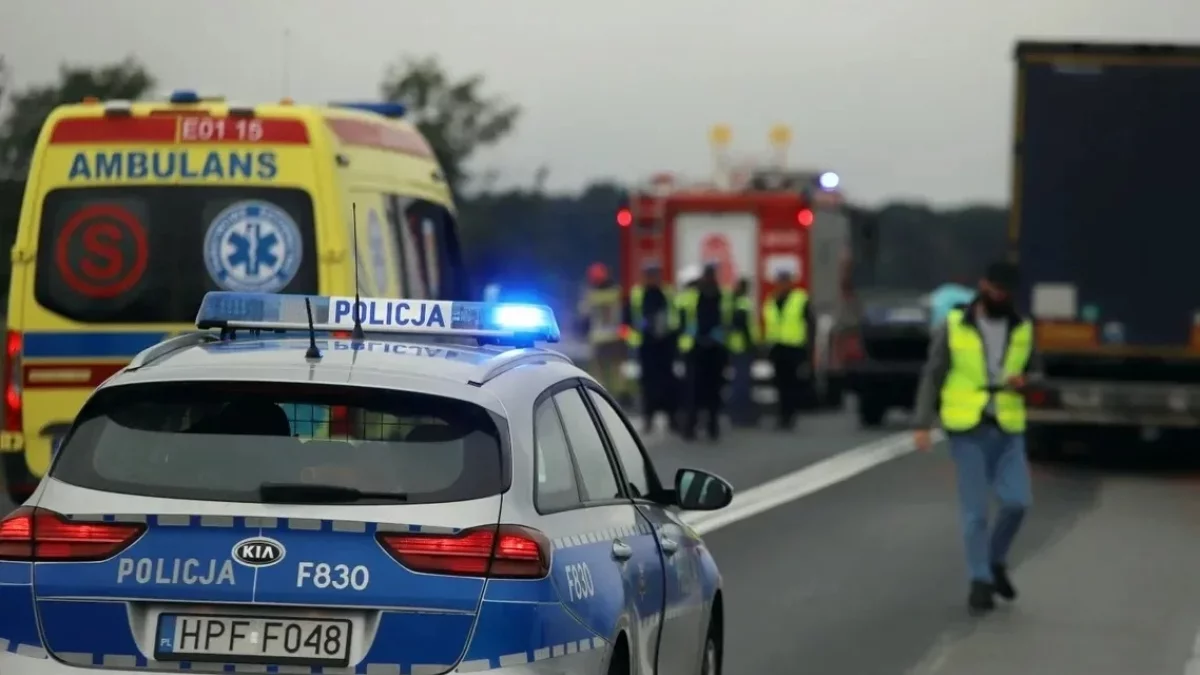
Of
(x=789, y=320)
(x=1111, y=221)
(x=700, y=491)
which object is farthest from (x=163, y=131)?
(x=789, y=320)

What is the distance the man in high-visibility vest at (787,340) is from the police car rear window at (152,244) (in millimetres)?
16306

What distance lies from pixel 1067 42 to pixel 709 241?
11044 mm

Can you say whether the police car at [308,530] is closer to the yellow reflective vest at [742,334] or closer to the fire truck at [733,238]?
the yellow reflective vest at [742,334]

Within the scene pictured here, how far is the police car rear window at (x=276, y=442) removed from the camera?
5875mm

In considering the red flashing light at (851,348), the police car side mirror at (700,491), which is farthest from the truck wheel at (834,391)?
the police car side mirror at (700,491)

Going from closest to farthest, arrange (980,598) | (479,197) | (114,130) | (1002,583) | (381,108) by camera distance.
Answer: (114,130) < (980,598) < (1002,583) < (381,108) < (479,197)

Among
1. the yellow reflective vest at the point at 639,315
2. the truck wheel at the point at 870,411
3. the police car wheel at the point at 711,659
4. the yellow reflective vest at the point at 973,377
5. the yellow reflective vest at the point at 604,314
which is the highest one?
the yellow reflective vest at the point at 973,377

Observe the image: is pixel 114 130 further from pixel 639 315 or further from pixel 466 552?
pixel 639 315

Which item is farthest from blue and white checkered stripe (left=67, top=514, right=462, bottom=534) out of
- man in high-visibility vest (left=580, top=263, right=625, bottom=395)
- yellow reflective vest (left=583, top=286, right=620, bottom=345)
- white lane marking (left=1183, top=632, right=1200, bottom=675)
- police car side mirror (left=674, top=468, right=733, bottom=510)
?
yellow reflective vest (left=583, top=286, right=620, bottom=345)

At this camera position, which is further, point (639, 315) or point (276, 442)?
point (639, 315)

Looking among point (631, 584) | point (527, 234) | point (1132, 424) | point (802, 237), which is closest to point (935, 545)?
point (1132, 424)

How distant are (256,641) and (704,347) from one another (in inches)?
793

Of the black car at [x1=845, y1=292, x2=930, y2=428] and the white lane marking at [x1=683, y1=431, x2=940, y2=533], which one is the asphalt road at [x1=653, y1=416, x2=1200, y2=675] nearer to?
the white lane marking at [x1=683, y1=431, x2=940, y2=533]

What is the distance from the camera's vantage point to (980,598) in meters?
12.6
